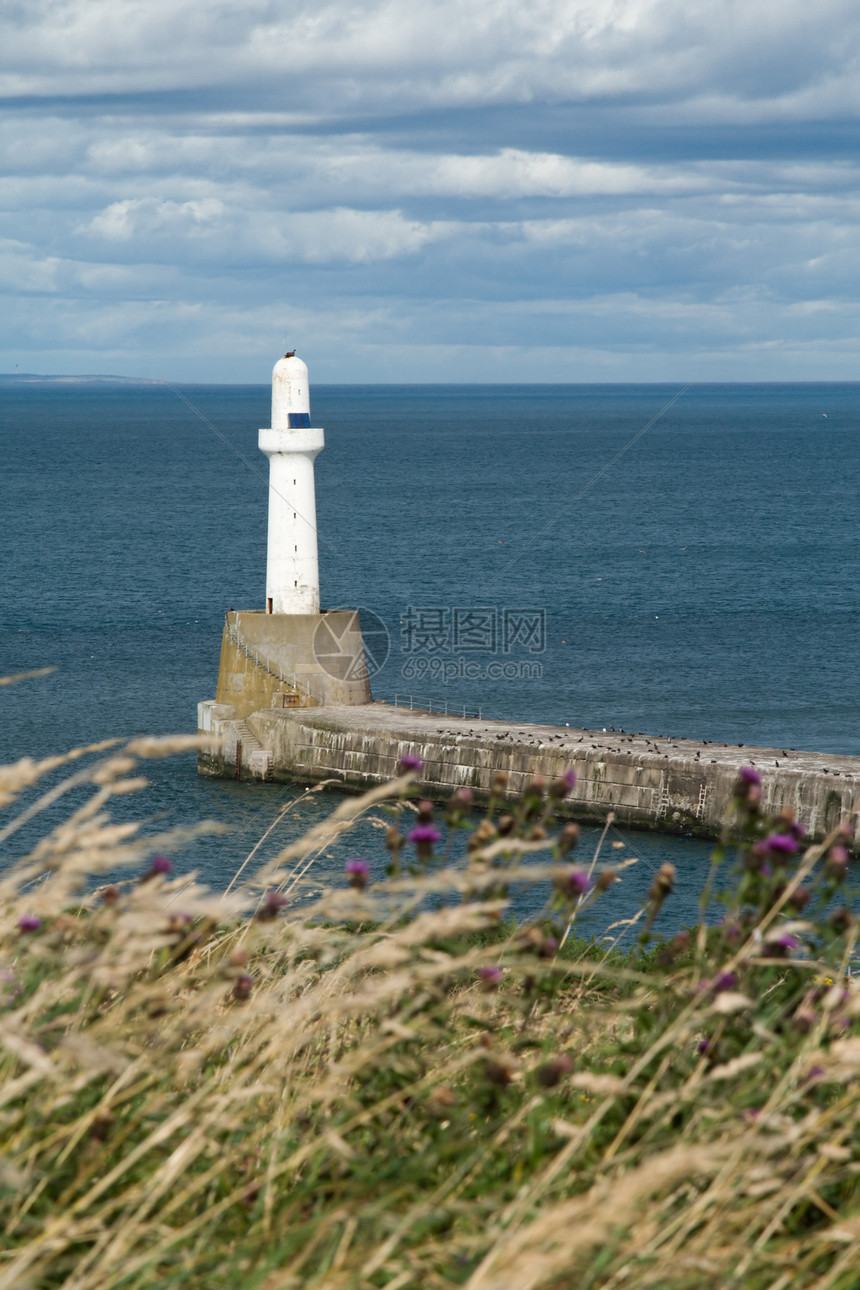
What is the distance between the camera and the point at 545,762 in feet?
115

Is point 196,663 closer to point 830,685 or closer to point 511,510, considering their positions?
point 830,685

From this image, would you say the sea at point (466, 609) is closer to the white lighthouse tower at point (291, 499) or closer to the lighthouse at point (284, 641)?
the lighthouse at point (284, 641)

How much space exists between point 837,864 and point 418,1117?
1410 mm

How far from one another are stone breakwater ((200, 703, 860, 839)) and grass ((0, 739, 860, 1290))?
1105 inches

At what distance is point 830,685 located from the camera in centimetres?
5272

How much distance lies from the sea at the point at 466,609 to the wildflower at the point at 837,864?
140 inches

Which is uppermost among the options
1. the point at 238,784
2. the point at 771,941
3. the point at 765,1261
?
the point at 771,941

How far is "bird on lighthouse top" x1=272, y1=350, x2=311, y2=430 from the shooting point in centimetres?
4203

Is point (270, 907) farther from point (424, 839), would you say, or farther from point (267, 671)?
point (267, 671)

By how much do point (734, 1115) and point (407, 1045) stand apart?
39.0 inches

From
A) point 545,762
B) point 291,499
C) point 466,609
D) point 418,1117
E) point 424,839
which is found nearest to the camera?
point 424,839

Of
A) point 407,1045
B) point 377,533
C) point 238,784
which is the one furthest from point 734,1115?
point 377,533

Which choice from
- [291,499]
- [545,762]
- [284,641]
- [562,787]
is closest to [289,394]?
[291,499]

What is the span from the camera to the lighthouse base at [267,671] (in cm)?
4097
